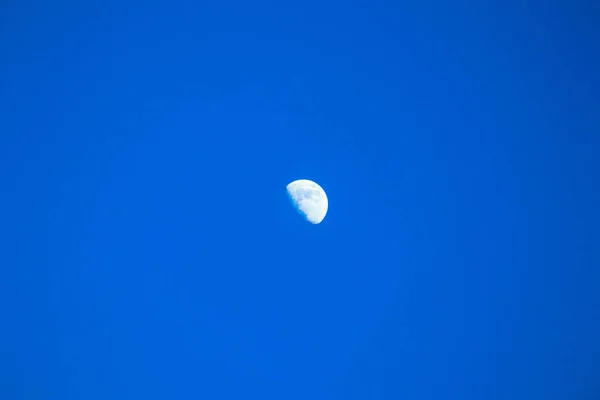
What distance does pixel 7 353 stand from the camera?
7.30 feet

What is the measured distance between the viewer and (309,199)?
2424 millimetres

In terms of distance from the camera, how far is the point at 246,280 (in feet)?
7.91

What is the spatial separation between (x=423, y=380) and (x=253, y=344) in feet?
2.91

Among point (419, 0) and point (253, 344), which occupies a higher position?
point (419, 0)

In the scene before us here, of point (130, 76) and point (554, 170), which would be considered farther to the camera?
point (554, 170)

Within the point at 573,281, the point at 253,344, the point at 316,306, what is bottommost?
the point at 253,344

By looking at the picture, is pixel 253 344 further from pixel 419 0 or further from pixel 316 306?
pixel 419 0

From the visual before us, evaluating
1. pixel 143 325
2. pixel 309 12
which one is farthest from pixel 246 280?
pixel 309 12

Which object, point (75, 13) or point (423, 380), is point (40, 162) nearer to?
point (75, 13)

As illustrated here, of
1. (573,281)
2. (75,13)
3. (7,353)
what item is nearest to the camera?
(7,353)

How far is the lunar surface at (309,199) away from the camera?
2420 mm

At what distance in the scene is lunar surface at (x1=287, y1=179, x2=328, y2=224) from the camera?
242 cm

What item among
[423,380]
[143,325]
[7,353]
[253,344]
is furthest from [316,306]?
[7,353]

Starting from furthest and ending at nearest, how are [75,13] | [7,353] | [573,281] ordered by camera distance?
1. [573,281]
2. [75,13]
3. [7,353]
